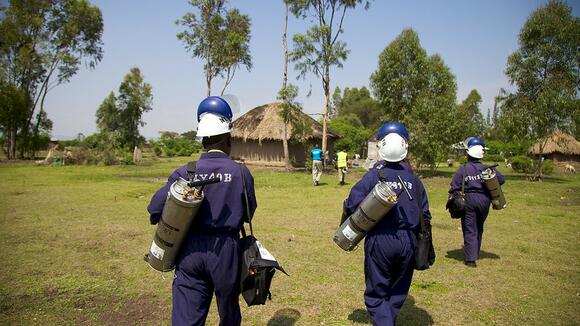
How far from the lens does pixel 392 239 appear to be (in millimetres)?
3834

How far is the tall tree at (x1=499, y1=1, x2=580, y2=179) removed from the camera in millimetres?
22875

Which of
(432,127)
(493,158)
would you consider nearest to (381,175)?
(432,127)

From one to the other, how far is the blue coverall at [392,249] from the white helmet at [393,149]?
0.41 ft

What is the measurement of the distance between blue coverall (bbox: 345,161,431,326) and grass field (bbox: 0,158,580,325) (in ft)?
3.54

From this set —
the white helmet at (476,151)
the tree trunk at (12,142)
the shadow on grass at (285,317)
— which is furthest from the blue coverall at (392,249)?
the tree trunk at (12,142)

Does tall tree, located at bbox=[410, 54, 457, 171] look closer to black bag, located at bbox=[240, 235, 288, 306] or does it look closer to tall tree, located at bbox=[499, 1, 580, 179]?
tall tree, located at bbox=[499, 1, 580, 179]

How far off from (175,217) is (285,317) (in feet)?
8.26

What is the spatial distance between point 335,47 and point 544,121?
14.1 meters

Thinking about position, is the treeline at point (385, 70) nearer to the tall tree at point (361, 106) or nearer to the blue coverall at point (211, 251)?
the blue coverall at point (211, 251)

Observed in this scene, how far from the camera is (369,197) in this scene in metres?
3.73

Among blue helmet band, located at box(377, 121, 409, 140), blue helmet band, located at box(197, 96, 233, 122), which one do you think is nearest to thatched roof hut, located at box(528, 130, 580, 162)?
blue helmet band, located at box(377, 121, 409, 140)

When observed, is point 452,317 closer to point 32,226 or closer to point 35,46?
point 32,226

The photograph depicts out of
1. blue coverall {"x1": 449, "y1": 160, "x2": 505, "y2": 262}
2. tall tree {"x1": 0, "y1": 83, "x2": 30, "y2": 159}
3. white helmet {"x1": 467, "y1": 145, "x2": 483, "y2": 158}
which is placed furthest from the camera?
tall tree {"x1": 0, "y1": 83, "x2": 30, "y2": 159}

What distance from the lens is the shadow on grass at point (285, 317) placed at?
15.3ft
